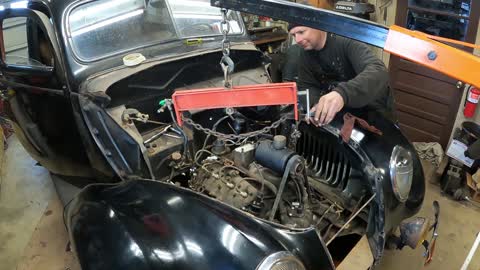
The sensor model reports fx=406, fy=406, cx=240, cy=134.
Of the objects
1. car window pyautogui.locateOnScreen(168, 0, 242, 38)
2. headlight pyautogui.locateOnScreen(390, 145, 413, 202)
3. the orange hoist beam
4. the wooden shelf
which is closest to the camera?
the orange hoist beam

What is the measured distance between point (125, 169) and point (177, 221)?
1.75 ft

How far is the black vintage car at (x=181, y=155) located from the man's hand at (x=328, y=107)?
0.14 metres

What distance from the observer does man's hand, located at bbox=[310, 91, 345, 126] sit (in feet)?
6.01

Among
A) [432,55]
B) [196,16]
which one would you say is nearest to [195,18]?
[196,16]

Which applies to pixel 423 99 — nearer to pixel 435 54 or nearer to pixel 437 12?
pixel 437 12

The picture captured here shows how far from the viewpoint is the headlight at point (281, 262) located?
4.35 ft

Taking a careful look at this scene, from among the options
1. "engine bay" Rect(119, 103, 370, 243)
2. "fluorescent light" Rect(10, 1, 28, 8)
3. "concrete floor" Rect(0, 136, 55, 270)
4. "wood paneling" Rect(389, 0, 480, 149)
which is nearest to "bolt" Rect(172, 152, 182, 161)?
"engine bay" Rect(119, 103, 370, 243)

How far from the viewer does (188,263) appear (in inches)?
55.2

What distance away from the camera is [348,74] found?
8.02 ft

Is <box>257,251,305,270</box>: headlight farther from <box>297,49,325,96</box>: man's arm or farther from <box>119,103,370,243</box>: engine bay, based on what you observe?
<box>297,49,325,96</box>: man's arm

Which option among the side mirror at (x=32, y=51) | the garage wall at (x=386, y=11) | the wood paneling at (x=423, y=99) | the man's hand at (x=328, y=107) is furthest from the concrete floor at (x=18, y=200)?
the wood paneling at (x=423, y=99)

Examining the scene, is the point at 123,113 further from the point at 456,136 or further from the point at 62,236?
the point at 456,136

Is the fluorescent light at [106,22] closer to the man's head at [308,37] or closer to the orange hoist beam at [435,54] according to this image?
the man's head at [308,37]

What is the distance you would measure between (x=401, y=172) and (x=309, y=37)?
92cm
